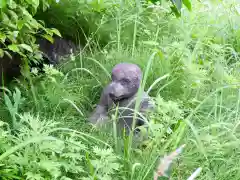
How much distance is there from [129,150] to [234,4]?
2878mm

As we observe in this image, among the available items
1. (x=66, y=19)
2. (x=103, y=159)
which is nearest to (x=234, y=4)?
(x=66, y=19)

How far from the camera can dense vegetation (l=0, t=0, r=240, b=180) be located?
1.82 metres

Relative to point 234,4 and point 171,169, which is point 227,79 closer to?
point 171,169

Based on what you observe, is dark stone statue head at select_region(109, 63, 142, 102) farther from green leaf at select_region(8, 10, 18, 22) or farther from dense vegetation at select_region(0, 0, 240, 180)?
green leaf at select_region(8, 10, 18, 22)

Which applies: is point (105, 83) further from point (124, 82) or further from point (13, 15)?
point (13, 15)

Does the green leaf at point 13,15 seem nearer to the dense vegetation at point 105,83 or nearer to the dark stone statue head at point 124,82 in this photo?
the dense vegetation at point 105,83

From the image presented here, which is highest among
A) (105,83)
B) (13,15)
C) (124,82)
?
(13,15)

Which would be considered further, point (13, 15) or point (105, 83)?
point (105, 83)

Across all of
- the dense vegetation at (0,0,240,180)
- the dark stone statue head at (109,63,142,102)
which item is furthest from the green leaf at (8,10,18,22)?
the dark stone statue head at (109,63,142,102)

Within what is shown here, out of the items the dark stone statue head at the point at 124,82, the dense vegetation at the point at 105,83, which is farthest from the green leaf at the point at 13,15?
the dark stone statue head at the point at 124,82

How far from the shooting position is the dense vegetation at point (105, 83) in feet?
5.97

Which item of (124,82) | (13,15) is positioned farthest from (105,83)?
(13,15)

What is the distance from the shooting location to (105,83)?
288 centimetres

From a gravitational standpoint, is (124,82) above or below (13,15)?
below
